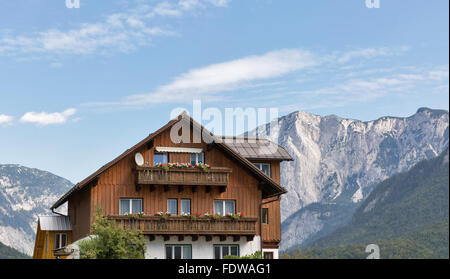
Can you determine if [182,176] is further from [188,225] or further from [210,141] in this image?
[210,141]

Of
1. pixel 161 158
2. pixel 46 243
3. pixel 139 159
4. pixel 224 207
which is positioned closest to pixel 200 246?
pixel 224 207

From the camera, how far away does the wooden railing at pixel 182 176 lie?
43844 millimetres

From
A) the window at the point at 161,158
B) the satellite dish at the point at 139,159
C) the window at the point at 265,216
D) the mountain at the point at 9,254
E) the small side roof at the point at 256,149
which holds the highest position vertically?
the mountain at the point at 9,254

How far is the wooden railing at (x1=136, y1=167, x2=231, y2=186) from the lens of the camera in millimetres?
43844

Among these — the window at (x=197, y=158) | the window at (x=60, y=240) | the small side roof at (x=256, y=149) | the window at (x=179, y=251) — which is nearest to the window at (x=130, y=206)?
the window at (x=179, y=251)

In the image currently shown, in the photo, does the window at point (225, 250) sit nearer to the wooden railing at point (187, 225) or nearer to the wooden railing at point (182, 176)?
the wooden railing at point (187, 225)

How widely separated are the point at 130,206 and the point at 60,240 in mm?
8486

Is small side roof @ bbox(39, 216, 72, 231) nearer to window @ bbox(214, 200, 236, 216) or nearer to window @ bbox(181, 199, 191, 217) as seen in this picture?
window @ bbox(181, 199, 191, 217)

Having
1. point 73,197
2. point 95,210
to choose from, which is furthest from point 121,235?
Result: point 73,197

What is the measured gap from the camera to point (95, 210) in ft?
141
